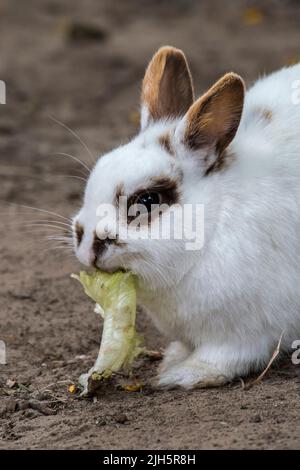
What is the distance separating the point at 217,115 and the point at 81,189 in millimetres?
3394

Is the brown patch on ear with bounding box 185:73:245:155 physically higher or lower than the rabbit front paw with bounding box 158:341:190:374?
higher

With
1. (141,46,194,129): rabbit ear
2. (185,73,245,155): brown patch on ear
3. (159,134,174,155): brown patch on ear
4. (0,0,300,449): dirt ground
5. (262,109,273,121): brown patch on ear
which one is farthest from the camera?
(141,46,194,129): rabbit ear

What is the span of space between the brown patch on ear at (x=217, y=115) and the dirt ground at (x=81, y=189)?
113 centimetres

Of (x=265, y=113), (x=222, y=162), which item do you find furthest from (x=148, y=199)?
(x=265, y=113)

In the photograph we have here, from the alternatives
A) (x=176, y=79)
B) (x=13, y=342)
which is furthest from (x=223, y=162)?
(x=13, y=342)

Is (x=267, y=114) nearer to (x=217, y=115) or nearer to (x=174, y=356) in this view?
(x=217, y=115)

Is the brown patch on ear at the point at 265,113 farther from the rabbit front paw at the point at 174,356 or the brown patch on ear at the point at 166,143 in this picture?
the rabbit front paw at the point at 174,356

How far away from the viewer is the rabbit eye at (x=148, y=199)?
4148 millimetres

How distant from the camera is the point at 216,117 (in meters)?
4.27

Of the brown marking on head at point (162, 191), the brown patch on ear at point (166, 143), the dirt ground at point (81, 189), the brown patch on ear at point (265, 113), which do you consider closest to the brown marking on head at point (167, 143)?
the brown patch on ear at point (166, 143)

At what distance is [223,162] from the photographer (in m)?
4.37

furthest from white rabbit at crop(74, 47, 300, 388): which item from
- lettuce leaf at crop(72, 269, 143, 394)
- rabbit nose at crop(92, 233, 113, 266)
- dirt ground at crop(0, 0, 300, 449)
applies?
dirt ground at crop(0, 0, 300, 449)

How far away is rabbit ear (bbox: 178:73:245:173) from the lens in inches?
167

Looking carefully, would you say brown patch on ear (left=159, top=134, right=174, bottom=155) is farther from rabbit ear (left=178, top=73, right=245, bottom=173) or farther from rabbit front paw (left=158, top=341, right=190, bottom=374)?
rabbit front paw (left=158, top=341, right=190, bottom=374)
